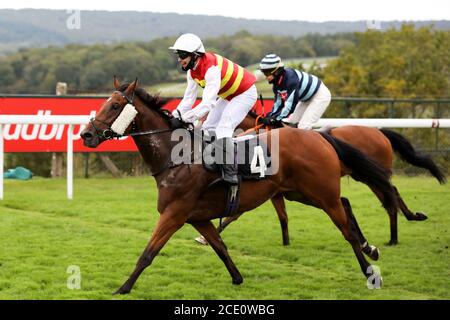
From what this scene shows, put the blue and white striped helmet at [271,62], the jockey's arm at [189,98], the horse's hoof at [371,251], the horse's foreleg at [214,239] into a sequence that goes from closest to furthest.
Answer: the horse's foreleg at [214,239] → the jockey's arm at [189,98] → the horse's hoof at [371,251] → the blue and white striped helmet at [271,62]

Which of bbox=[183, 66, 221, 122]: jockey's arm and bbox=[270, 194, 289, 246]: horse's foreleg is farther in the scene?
bbox=[270, 194, 289, 246]: horse's foreleg

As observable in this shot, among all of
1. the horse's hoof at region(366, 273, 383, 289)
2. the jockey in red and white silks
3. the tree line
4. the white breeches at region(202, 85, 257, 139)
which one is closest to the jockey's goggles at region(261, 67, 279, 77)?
the jockey in red and white silks

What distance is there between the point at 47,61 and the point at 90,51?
3366mm

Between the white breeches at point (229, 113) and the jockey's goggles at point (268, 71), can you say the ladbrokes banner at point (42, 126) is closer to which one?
the jockey's goggles at point (268, 71)

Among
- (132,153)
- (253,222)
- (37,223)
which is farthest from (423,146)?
(37,223)

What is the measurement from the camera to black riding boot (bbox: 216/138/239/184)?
636 cm

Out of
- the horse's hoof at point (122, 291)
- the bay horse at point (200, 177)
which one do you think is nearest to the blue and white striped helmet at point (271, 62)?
the bay horse at point (200, 177)

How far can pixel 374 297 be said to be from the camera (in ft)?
19.9

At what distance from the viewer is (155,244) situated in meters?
6.07

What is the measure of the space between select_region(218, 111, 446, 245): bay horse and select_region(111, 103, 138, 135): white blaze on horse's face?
181cm

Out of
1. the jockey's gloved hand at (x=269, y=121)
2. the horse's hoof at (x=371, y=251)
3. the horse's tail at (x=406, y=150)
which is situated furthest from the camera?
the horse's tail at (x=406, y=150)

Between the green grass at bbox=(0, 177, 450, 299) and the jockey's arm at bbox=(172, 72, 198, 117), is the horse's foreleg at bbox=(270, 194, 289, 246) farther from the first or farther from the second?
the jockey's arm at bbox=(172, 72, 198, 117)

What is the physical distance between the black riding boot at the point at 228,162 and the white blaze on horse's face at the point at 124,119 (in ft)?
2.30

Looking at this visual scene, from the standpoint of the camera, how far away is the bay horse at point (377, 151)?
8.36m
